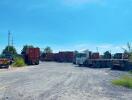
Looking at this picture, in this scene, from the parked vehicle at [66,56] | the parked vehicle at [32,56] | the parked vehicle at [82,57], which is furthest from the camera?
the parked vehicle at [66,56]

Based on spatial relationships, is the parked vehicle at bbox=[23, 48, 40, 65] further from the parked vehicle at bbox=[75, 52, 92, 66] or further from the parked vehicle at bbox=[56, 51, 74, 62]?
the parked vehicle at bbox=[56, 51, 74, 62]

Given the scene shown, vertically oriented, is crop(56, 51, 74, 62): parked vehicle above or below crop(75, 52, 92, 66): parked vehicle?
above

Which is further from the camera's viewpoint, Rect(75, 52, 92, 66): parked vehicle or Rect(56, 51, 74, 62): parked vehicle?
Rect(56, 51, 74, 62): parked vehicle

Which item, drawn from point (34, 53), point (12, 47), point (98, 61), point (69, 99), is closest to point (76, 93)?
point (69, 99)

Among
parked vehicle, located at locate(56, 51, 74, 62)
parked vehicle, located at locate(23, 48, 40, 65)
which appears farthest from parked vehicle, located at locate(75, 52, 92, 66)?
parked vehicle, located at locate(56, 51, 74, 62)

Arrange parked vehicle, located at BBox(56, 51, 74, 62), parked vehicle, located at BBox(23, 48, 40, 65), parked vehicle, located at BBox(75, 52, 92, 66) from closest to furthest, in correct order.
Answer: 1. parked vehicle, located at BBox(75, 52, 92, 66)
2. parked vehicle, located at BBox(23, 48, 40, 65)
3. parked vehicle, located at BBox(56, 51, 74, 62)

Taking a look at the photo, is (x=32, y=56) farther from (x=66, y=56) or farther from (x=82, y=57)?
(x=66, y=56)

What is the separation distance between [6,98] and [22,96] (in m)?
1.10

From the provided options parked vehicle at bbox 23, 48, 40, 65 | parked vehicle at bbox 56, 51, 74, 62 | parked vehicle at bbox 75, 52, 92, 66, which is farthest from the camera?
parked vehicle at bbox 56, 51, 74, 62

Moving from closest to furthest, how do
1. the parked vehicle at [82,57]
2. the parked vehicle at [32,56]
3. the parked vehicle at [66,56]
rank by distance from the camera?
the parked vehicle at [82,57] → the parked vehicle at [32,56] → the parked vehicle at [66,56]

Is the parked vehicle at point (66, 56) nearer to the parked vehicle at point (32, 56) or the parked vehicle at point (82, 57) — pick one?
the parked vehicle at point (32, 56)

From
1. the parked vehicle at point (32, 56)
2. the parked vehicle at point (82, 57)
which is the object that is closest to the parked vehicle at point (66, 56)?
the parked vehicle at point (32, 56)

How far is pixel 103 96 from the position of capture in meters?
17.8

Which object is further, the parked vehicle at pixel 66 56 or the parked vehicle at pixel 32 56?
A: the parked vehicle at pixel 66 56
